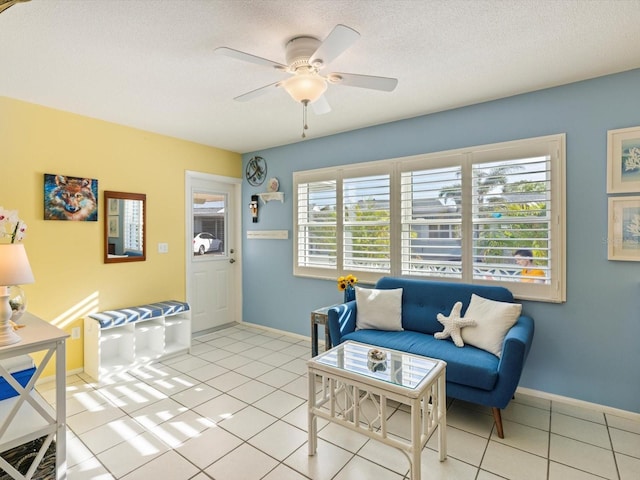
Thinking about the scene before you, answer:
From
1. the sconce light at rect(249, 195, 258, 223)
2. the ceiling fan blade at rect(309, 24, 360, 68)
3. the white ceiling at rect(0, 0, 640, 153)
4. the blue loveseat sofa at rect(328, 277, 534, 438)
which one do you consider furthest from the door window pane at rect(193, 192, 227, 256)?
the ceiling fan blade at rect(309, 24, 360, 68)

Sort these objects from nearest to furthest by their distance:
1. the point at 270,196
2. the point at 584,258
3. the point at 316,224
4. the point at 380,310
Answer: the point at 584,258 < the point at 380,310 < the point at 316,224 < the point at 270,196

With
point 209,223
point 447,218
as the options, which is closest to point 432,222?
point 447,218

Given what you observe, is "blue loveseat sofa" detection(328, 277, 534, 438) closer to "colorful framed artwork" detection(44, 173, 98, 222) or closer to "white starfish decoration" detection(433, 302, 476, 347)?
"white starfish decoration" detection(433, 302, 476, 347)

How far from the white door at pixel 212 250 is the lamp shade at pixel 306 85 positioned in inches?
105

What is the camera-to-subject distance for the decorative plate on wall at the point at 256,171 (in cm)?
471

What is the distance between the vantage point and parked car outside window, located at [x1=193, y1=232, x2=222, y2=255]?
457cm

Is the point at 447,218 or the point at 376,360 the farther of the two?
the point at 447,218

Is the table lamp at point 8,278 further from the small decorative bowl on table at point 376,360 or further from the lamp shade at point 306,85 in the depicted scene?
the small decorative bowl on table at point 376,360

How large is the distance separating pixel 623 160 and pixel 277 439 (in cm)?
322

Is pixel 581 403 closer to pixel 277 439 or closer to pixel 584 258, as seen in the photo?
pixel 584 258

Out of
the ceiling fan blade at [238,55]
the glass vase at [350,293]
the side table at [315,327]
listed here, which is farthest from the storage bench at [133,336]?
the ceiling fan blade at [238,55]

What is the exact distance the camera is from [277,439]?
224 centimetres

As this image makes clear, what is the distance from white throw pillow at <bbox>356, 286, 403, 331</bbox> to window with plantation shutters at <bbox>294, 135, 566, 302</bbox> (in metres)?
0.42

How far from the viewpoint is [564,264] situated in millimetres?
2660
